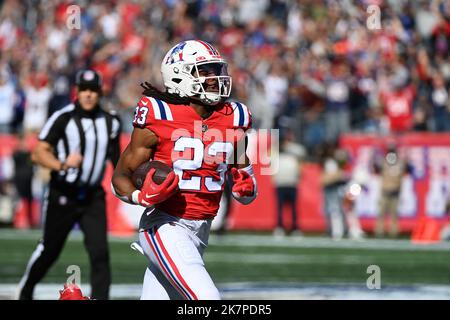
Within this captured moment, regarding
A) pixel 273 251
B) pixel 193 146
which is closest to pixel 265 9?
pixel 273 251

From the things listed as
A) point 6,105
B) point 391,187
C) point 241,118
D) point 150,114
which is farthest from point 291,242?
point 150,114

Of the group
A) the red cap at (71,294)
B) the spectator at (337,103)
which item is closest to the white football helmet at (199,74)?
the red cap at (71,294)

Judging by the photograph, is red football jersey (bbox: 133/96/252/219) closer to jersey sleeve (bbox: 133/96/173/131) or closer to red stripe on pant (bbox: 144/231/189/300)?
jersey sleeve (bbox: 133/96/173/131)

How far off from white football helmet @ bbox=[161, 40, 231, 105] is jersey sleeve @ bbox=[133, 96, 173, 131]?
0.20 metres

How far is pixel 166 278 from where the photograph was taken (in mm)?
5742

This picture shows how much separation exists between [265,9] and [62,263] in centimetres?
974

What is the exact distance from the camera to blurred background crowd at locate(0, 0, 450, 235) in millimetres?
17969

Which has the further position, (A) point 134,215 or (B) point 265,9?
(B) point 265,9

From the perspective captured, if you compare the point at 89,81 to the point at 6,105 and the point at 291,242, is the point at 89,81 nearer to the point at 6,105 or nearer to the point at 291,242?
the point at 291,242

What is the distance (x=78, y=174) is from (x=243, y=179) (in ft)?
9.14

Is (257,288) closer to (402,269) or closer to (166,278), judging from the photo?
(402,269)

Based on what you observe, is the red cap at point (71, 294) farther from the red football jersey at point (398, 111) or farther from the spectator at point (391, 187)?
the red football jersey at point (398, 111)

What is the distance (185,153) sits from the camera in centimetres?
577

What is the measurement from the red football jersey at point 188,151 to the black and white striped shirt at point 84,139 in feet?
8.54
